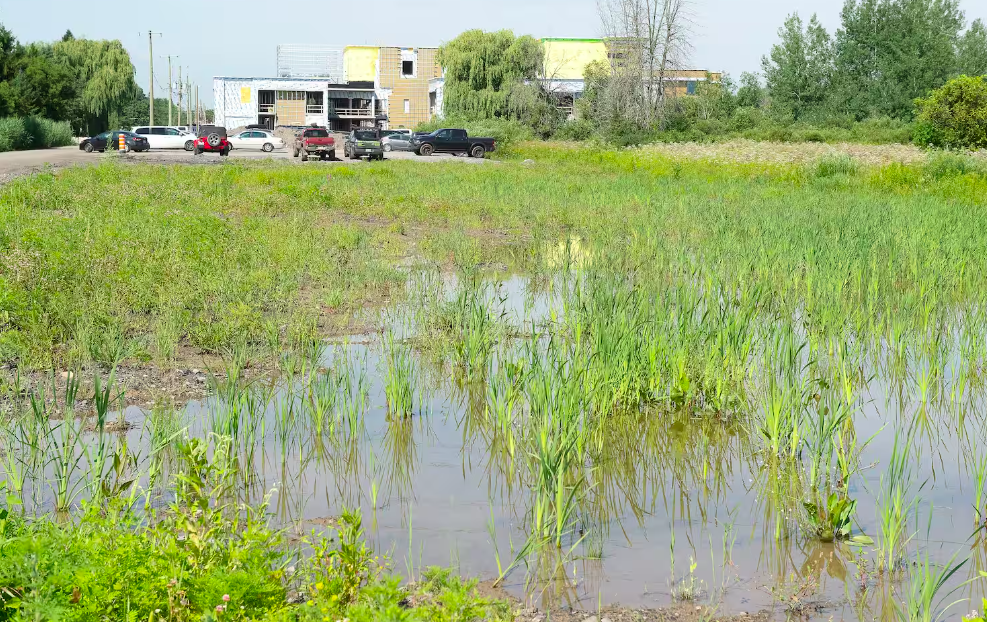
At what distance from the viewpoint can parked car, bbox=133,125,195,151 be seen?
150ft

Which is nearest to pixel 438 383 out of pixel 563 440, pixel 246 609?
pixel 563 440

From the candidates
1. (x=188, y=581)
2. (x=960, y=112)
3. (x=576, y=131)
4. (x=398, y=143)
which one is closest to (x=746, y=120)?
(x=576, y=131)

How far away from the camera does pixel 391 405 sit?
20.5ft

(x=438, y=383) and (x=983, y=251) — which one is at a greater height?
(x=983, y=251)

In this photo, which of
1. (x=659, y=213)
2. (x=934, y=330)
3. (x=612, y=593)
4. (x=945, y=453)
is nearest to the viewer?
(x=612, y=593)

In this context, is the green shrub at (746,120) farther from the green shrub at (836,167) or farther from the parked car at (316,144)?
the green shrub at (836,167)

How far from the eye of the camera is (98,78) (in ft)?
237

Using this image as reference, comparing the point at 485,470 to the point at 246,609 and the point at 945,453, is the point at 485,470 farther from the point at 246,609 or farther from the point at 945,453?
the point at 945,453

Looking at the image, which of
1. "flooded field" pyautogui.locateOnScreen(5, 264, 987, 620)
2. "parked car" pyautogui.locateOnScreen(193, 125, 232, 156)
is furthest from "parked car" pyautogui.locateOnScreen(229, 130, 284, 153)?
"flooded field" pyautogui.locateOnScreen(5, 264, 987, 620)

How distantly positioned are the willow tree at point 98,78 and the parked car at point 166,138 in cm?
2996

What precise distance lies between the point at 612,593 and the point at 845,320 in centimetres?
459

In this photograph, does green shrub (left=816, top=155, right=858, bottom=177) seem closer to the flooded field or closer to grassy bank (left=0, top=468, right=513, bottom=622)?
the flooded field

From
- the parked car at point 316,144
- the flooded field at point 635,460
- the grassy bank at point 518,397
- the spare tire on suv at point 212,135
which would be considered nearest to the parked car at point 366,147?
the parked car at point 316,144

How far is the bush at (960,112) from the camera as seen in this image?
113 ft
